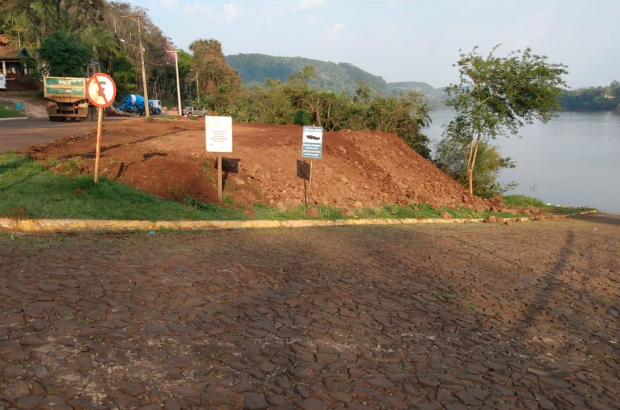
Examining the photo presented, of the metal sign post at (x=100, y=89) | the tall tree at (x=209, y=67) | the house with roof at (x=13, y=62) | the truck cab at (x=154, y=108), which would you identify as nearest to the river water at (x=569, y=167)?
the metal sign post at (x=100, y=89)

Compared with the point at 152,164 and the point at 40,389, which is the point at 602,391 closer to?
the point at 40,389

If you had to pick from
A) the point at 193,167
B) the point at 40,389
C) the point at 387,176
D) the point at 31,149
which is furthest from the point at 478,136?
the point at 40,389

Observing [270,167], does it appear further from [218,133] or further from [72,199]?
[72,199]

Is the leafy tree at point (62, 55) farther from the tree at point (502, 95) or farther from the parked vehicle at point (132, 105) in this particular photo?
the tree at point (502, 95)

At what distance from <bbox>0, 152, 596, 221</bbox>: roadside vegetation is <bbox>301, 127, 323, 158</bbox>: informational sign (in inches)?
72.5

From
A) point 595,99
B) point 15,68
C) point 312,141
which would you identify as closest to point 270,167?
point 312,141

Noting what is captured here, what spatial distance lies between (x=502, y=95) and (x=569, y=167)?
3928cm

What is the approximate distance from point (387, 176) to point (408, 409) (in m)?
16.7

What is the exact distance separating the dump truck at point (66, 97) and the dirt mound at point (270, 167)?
31.5 feet

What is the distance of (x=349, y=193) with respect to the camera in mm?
16781

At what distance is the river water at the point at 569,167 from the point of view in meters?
45.0

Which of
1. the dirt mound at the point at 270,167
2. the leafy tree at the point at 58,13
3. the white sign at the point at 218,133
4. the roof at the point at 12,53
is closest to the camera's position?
the white sign at the point at 218,133

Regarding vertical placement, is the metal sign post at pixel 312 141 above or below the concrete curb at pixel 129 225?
above

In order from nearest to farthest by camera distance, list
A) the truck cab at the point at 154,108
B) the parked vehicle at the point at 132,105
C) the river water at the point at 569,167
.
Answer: the river water at the point at 569,167, the parked vehicle at the point at 132,105, the truck cab at the point at 154,108
